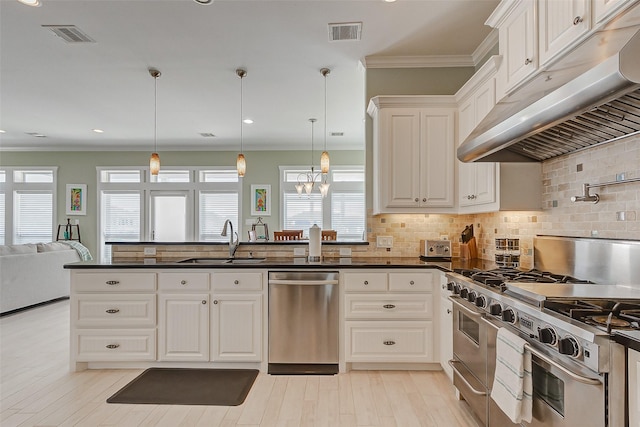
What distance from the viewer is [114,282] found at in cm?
306

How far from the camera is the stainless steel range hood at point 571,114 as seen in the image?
1194 mm

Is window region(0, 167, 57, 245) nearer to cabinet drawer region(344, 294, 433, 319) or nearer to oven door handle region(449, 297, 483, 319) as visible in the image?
cabinet drawer region(344, 294, 433, 319)

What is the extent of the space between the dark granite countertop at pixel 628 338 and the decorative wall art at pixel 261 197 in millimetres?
7082

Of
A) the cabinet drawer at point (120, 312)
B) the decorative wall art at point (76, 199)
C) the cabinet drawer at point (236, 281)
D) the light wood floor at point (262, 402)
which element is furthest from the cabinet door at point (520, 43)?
the decorative wall art at point (76, 199)

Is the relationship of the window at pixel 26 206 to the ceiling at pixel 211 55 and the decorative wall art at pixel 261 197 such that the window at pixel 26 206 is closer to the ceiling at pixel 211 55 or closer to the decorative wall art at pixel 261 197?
the ceiling at pixel 211 55

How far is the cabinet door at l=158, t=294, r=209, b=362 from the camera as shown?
304cm

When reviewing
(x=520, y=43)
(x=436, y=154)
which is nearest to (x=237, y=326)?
(x=436, y=154)

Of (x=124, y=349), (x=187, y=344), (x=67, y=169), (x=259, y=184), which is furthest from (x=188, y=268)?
(x=67, y=169)

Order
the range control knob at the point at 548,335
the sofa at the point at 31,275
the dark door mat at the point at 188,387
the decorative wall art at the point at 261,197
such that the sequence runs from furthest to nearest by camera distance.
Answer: the decorative wall art at the point at 261,197, the sofa at the point at 31,275, the dark door mat at the point at 188,387, the range control knob at the point at 548,335

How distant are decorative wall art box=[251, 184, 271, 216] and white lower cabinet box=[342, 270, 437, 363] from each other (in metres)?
5.14

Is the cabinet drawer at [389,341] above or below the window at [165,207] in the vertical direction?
below

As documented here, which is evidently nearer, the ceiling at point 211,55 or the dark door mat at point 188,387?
the dark door mat at point 188,387

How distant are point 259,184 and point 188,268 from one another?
199 inches

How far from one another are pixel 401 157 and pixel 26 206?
27.8 ft
